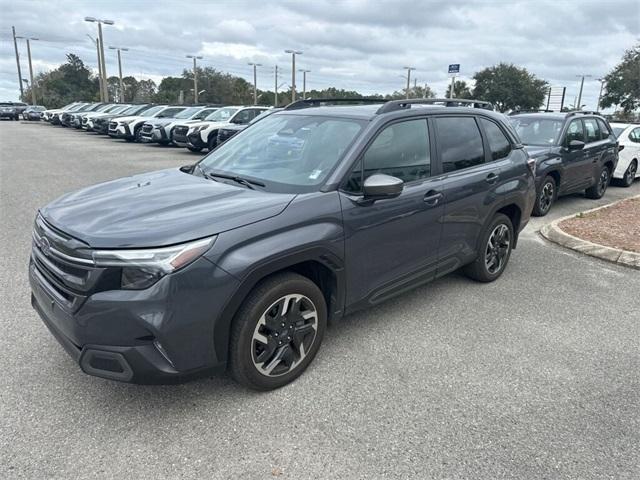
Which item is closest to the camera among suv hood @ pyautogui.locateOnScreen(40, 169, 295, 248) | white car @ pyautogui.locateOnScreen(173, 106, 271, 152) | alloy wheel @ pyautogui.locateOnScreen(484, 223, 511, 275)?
suv hood @ pyautogui.locateOnScreen(40, 169, 295, 248)

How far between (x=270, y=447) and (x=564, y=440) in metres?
1.65

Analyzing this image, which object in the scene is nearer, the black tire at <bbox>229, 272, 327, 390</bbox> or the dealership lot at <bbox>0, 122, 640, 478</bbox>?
the dealership lot at <bbox>0, 122, 640, 478</bbox>

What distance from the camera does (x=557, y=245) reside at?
6.64 metres

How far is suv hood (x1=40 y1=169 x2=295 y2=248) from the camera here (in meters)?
2.60

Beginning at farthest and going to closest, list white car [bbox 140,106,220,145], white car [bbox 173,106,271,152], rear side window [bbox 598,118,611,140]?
1. white car [bbox 140,106,220,145]
2. white car [bbox 173,106,271,152]
3. rear side window [bbox 598,118,611,140]

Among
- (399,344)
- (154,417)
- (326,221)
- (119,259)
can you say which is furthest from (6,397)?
(399,344)

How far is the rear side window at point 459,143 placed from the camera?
13.9ft

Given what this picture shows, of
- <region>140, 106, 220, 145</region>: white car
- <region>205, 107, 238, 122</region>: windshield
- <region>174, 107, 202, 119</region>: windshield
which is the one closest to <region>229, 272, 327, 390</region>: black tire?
<region>205, 107, 238, 122</region>: windshield

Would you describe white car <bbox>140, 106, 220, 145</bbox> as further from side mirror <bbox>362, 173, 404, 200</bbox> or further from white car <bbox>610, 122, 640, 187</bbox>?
side mirror <bbox>362, 173, 404, 200</bbox>

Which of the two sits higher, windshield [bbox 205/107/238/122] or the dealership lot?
windshield [bbox 205/107/238/122]

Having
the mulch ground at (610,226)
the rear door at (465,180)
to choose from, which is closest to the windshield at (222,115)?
the mulch ground at (610,226)

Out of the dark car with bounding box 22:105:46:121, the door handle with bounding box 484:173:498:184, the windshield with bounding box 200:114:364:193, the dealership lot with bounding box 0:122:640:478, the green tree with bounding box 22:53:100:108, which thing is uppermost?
the green tree with bounding box 22:53:100:108

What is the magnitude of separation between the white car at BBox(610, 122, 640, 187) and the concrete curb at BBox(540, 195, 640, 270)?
636 cm

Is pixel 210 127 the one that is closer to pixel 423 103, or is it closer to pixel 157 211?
pixel 423 103
